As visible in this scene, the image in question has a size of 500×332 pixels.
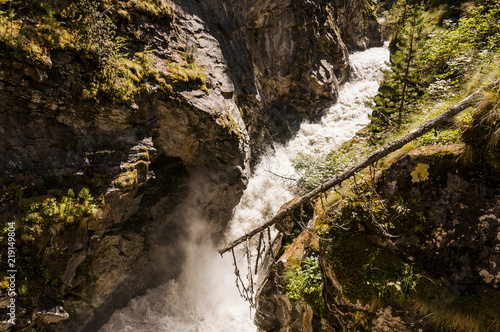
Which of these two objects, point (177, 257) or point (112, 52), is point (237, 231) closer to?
point (177, 257)

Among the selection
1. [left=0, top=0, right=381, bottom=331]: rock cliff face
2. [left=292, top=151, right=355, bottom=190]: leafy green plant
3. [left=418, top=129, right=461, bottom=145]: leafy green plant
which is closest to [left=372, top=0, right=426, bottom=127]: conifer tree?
[left=292, top=151, right=355, bottom=190]: leafy green plant

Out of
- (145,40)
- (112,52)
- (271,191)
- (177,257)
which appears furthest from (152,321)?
(145,40)

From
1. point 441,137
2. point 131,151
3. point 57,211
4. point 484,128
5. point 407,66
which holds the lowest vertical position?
point 441,137

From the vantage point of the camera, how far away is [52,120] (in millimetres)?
5605

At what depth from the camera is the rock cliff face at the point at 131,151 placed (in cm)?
529

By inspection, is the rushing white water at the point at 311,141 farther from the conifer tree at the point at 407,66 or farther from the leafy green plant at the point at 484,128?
the leafy green plant at the point at 484,128

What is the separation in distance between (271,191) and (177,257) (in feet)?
18.0

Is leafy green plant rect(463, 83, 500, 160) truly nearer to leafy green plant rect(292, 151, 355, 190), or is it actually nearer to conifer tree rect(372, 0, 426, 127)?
leafy green plant rect(292, 151, 355, 190)

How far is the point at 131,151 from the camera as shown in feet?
22.2

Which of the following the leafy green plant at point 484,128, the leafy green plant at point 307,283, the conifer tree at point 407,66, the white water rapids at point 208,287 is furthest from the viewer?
the white water rapids at point 208,287

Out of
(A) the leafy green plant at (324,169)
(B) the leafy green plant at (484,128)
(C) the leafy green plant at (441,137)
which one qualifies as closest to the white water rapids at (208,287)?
(A) the leafy green plant at (324,169)

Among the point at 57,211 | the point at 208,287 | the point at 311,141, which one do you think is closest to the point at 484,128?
the point at 57,211

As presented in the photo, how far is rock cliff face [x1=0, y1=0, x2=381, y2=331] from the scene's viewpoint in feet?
17.3

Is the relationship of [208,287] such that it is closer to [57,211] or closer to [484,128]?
[57,211]
